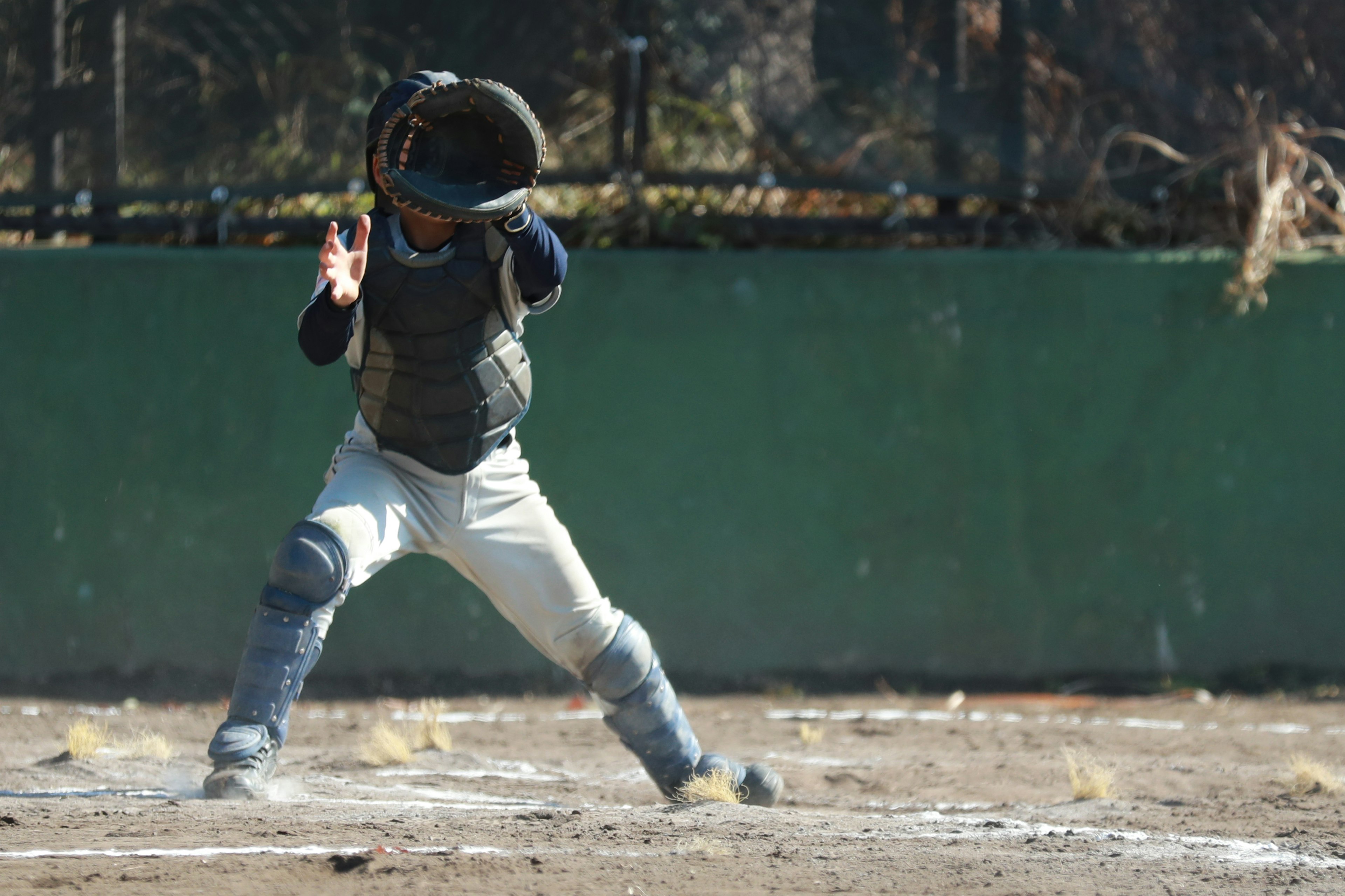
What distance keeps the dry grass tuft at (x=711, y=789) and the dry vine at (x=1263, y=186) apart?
12.6 feet

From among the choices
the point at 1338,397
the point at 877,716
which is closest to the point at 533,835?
the point at 877,716

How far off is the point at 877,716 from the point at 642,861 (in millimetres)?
2921

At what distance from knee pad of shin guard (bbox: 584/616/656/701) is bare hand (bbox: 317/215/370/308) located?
4.11 feet

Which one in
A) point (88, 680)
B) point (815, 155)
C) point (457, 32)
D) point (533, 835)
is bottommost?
point (88, 680)

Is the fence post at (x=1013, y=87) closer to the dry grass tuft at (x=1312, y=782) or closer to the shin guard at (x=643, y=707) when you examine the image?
the dry grass tuft at (x=1312, y=782)

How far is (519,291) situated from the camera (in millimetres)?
3711

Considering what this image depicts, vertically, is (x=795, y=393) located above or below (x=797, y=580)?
above

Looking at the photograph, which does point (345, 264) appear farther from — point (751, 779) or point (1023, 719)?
point (1023, 719)

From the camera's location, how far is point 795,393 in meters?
6.15

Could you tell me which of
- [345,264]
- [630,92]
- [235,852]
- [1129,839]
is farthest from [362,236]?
[630,92]

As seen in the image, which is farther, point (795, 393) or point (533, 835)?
point (795, 393)

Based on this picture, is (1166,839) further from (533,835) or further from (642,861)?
(533,835)

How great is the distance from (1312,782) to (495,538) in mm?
2709

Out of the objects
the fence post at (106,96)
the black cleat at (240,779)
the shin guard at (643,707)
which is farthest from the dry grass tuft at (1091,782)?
the fence post at (106,96)
